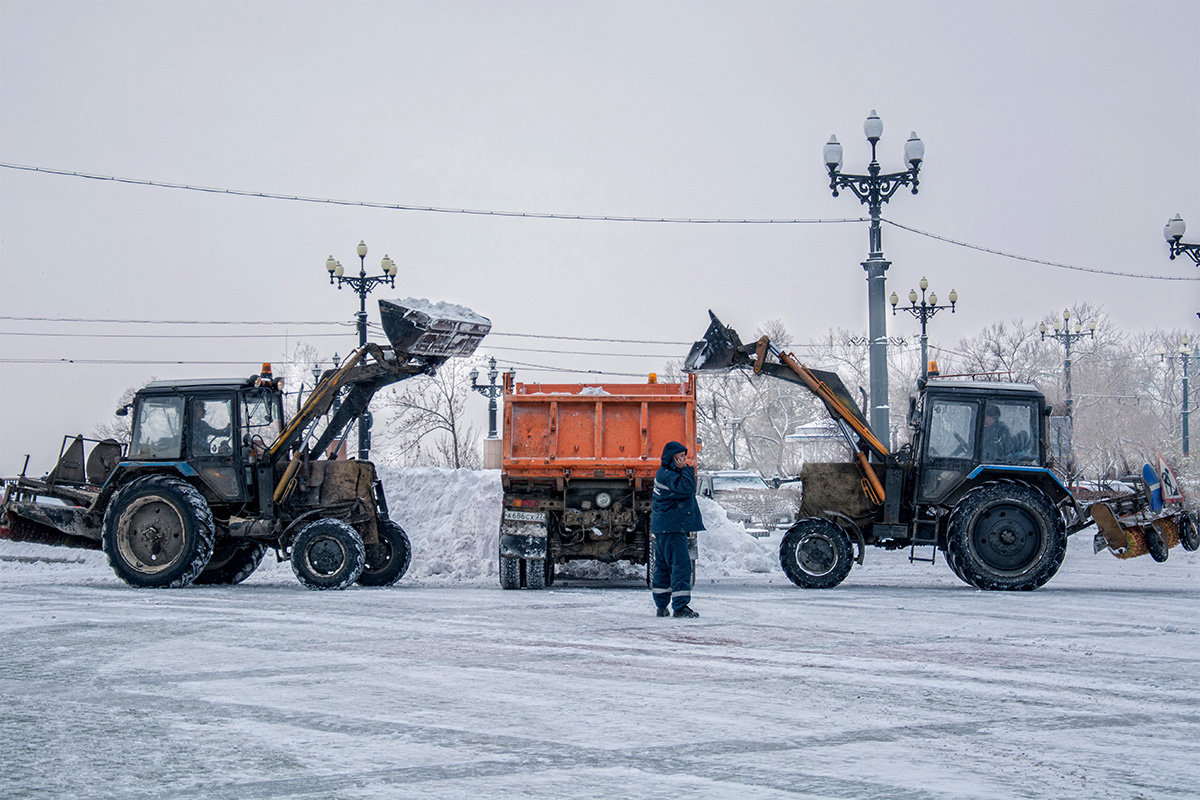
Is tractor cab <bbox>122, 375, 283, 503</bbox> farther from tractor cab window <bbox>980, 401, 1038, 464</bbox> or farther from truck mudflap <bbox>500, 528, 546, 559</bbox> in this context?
tractor cab window <bbox>980, 401, 1038, 464</bbox>

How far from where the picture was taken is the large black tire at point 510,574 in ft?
48.6

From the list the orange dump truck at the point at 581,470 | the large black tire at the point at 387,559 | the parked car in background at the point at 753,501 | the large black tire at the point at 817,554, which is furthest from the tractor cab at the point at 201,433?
the parked car in background at the point at 753,501

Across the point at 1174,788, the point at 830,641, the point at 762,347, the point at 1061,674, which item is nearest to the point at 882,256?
the point at 762,347

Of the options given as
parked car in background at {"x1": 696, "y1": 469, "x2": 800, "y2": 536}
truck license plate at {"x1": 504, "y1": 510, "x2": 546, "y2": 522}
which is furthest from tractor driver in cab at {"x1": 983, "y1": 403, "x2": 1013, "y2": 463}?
parked car in background at {"x1": 696, "y1": 469, "x2": 800, "y2": 536}

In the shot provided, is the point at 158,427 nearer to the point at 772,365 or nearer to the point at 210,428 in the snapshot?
the point at 210,428

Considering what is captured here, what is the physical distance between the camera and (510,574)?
14852 millimetres

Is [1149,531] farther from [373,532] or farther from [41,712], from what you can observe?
[41,712]

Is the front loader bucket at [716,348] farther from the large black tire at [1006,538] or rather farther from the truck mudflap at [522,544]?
the large black tire at [1006,538]

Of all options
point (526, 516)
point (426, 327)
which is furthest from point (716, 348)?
point (426, 327)

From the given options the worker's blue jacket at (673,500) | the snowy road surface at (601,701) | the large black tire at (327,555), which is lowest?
the snowy road surface at (601,701)

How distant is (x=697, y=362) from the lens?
1541 cm

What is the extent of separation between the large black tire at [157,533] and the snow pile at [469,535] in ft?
11.9

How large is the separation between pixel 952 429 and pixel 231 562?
1005 cm

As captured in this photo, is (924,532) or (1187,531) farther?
(924,532)
